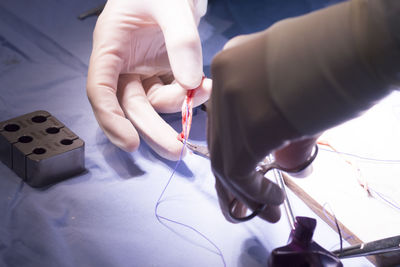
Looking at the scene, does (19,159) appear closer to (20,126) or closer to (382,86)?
(20,126)

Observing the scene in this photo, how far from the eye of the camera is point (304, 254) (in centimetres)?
75

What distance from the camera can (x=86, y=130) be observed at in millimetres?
1101

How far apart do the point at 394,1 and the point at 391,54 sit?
0.05 meters

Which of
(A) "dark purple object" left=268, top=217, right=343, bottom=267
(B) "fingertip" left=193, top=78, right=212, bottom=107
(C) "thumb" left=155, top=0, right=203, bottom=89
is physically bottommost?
(A) "dark purple object" left=268, top=217, right=343, bottom=267

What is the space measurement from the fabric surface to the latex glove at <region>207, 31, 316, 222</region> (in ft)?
0.86

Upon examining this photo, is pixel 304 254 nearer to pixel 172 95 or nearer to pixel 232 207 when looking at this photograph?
pixel 232 207

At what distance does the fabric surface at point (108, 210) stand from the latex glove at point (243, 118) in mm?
261

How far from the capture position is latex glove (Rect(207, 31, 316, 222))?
50 cm

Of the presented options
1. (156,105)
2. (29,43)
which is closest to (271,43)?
(156,105)

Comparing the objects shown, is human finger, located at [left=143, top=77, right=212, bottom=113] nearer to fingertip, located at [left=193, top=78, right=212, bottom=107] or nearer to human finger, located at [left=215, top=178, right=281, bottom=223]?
fingertip, located at [left=193, top=78, right=212, bottom=107]

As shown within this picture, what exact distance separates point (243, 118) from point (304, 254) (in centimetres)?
32

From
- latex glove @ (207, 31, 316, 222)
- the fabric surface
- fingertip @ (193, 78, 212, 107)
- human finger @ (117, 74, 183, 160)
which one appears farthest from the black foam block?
latex glove @ (207, 31, 316, 222)

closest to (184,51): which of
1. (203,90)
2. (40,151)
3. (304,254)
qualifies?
(203,90)

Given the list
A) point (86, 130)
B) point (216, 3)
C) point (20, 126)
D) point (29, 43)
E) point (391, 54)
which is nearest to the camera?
point (391, 54)
